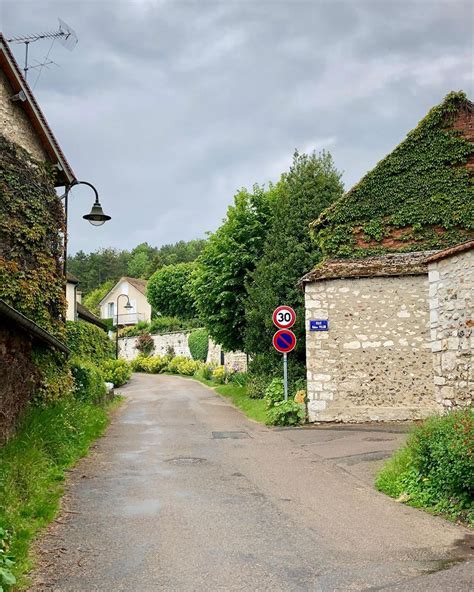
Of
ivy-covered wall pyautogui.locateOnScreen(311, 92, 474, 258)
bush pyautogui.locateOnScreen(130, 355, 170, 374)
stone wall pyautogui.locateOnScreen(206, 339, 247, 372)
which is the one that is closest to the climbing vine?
ivy-covered wall pyautogui.locateOnScreen(311, 92, 474, 258)

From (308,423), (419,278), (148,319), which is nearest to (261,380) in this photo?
(308,423)

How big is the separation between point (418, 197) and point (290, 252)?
17.4 ft

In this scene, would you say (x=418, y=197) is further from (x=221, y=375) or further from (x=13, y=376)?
(x=221, y=375)

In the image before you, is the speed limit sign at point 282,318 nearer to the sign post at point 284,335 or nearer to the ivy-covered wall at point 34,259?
the sign post at point 284,335

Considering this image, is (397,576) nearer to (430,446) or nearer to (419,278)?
(430,446)

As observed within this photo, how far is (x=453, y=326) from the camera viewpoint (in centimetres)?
948

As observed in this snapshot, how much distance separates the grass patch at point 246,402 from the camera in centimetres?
1796

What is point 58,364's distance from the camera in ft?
45.3

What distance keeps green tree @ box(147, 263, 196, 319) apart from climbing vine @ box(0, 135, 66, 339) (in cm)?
4876

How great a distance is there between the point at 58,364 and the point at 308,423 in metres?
6.43

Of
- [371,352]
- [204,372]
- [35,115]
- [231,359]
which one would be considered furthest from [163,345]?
[35,115]

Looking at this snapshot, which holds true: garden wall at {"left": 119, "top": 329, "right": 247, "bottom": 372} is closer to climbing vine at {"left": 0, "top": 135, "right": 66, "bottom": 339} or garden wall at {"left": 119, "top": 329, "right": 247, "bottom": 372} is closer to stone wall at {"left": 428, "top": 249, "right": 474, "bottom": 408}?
climbing vine at {"left": 0, "top": 135, "right": 66, "bottom": 339}

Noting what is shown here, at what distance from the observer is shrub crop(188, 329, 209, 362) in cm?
4749

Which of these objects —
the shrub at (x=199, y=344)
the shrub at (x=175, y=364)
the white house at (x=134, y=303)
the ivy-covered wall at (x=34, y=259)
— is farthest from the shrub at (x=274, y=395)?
the white house at (x=134, y=303)
